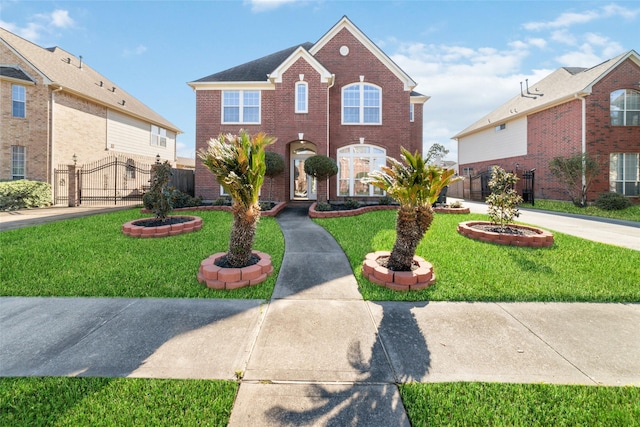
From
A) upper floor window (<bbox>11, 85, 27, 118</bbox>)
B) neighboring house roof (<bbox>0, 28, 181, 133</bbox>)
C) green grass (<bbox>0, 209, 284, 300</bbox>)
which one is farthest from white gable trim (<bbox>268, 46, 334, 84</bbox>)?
upper floor window (<bbox>11, 85, 27, 118</bbox>)

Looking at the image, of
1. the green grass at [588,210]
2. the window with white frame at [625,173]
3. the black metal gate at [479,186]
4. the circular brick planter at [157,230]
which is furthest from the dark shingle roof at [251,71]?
the window with white frame at [625,173]

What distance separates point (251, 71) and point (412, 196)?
14998 mm

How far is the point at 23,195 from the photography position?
520 inches

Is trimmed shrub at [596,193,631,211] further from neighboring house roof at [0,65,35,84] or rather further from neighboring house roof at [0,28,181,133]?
neighboring house roof at [0,65,35,84]

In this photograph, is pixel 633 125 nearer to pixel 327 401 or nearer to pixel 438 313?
pixel 438 313

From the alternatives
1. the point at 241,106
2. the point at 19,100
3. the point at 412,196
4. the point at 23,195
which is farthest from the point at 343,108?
the point at 19,100

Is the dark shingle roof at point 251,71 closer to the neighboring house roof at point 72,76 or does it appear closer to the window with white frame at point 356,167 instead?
the window with white frame at point 356,167

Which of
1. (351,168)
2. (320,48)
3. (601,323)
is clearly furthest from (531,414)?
(320,48)

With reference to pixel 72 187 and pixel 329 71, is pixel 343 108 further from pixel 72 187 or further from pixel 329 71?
pixel 72 187

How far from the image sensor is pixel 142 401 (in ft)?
7.27

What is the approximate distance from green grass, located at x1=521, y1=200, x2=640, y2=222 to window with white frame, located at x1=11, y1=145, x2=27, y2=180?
29.1 meters

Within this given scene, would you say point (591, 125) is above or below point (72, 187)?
above

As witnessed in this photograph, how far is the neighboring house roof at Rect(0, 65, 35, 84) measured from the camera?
15172 millimetres

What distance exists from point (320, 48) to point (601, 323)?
16.7 metres
